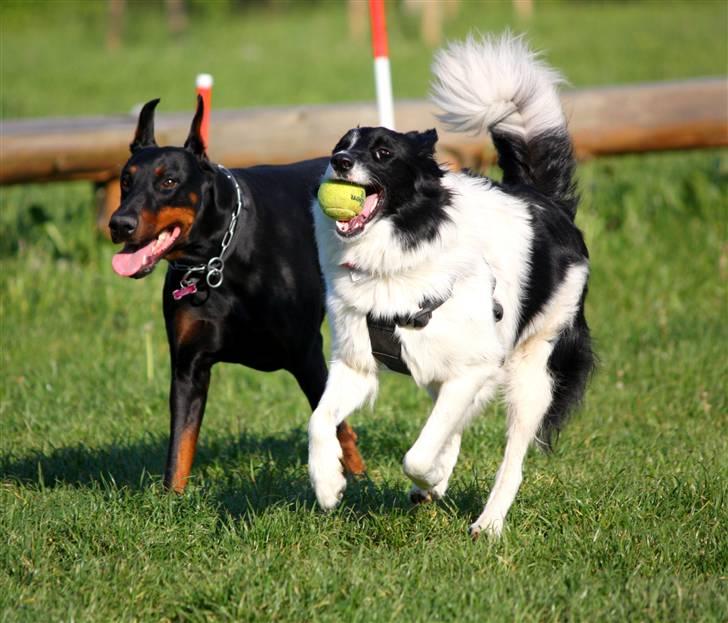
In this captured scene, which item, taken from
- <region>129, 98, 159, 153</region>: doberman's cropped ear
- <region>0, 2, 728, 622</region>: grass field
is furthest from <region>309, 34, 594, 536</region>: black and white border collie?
<region>129, 98, 159, 153</region>: doberman's cropped ear

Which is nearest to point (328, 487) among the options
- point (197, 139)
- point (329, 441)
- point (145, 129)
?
point (329, 441)

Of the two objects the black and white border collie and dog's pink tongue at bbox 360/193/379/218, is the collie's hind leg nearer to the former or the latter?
the black and white border collie

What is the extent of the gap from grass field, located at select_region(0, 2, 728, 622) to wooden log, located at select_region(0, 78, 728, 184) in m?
0.59

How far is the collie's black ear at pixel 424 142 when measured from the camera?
3.90m

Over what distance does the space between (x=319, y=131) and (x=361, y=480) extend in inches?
166

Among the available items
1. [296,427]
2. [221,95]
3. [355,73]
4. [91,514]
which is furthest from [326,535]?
[355,73]

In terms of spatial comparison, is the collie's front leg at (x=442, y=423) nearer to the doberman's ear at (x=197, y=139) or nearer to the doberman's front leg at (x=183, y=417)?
the doberman's front leg at (x=183, y=417)

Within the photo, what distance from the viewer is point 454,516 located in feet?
13.4

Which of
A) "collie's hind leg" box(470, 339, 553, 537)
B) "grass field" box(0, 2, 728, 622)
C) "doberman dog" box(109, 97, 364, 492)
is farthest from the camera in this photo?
"doberman dog" box(109, 97, 364, 492)

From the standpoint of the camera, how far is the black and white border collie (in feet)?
12.5

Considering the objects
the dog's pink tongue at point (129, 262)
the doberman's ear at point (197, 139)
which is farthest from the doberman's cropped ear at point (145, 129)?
the dog's pink tongue at point (129, 262)

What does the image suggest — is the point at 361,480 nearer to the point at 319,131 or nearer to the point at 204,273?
the point at 204,273

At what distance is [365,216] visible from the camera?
149 inches

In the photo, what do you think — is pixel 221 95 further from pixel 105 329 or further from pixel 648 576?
pixel 648 576
